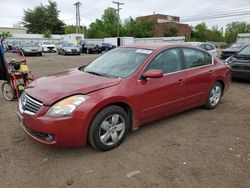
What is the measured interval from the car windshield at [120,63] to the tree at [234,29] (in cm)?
8421

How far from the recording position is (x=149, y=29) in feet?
208

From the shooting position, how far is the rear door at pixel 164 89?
12.4 feet

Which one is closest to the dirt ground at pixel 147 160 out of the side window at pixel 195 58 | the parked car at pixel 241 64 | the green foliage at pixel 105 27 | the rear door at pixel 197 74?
the rear door at pixel 197 74

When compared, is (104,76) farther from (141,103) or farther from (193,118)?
(193,118)

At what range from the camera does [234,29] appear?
84312 millimetres

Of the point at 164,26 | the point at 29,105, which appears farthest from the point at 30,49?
the point at 164,26

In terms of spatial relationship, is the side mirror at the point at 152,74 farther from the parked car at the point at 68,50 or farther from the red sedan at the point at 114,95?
the parked car at the point at 68,50

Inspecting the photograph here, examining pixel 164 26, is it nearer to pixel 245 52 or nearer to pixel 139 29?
pixel 139 29

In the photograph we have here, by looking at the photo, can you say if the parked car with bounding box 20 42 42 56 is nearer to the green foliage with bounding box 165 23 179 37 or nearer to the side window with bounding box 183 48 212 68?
the side window with bounding box 183 48 212 68

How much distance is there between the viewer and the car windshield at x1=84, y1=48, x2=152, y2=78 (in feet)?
12.6

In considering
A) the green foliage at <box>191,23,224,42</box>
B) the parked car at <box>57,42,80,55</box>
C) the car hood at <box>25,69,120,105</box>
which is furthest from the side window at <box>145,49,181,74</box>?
the green foliage at <box>191,23,224,42</box>

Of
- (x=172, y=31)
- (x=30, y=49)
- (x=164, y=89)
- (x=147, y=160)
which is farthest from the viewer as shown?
(x=172, y=31)

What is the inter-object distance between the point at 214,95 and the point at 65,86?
138 inches

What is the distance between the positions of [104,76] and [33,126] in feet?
4.29
